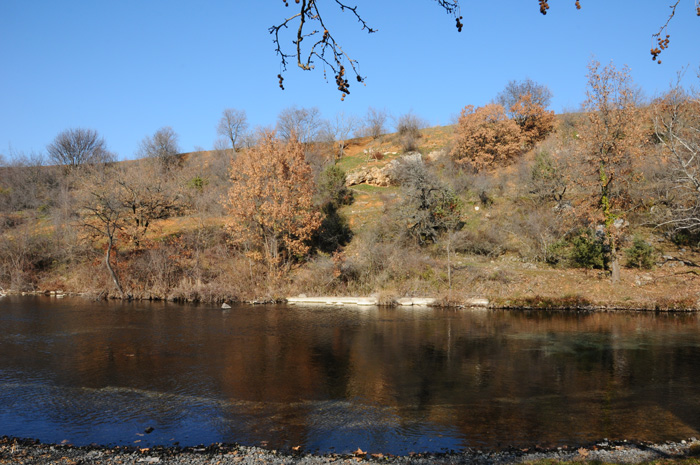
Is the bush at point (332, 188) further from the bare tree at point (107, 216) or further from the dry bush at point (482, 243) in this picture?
the bare tree at point (107, 216)

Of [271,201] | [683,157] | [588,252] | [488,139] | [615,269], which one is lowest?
[615,269]

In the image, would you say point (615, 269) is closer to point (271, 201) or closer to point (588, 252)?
point (588, 252)

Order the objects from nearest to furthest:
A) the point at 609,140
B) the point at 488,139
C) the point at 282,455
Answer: the point at 282,455 < the point at 609,140 < the point at 488,139

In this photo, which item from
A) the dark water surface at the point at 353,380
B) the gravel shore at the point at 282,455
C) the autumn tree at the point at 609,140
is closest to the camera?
the gravel shore at the point at 282,455

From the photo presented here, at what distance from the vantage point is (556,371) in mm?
16750

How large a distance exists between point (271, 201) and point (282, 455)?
2660 centimetres

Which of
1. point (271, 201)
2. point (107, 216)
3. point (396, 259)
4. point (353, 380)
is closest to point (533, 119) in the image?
point (396, 259)

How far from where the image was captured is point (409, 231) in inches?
1524

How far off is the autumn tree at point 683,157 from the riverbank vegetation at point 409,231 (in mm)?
476

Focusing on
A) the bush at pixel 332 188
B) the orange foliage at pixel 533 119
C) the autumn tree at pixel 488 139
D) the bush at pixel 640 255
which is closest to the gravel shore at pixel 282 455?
the bush at pixel 640 255

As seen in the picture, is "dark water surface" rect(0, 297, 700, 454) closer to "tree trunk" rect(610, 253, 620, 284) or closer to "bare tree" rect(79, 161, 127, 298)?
"tree trunk" rect(610, 253, 620, 284)

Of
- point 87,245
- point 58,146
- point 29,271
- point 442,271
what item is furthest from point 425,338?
point 58,146

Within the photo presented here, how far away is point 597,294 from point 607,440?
1988cm

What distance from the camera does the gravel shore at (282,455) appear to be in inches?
384
